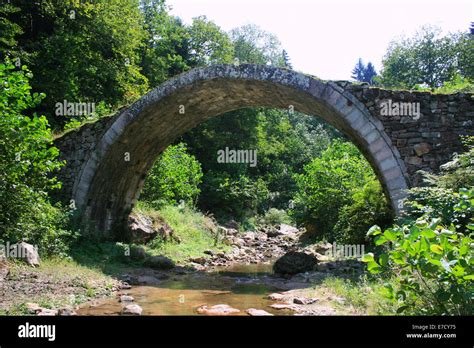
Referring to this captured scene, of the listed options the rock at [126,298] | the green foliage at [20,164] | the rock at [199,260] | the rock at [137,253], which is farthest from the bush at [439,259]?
the rock at [199,260]

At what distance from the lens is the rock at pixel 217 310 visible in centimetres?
560

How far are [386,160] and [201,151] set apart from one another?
16553 mm

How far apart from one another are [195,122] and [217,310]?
7.15 metres

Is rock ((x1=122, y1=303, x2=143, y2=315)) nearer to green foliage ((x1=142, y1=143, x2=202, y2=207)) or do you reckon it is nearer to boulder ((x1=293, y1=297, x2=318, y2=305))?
boulder ((x1=293, y1=297, x2=318, y2=305))

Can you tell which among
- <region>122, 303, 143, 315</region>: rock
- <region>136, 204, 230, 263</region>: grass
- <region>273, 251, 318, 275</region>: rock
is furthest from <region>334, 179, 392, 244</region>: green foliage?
<region>122, 303, 143, 315</region>: rock

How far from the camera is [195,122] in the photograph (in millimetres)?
12086

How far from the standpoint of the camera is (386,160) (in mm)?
7941

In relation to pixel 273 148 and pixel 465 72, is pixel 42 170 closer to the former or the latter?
pixel 273 148


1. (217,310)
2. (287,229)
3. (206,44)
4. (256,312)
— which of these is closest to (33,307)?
(217,310)

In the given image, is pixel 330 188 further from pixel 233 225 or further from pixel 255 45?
pixel 255 45

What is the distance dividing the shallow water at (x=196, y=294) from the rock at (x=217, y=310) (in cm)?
9

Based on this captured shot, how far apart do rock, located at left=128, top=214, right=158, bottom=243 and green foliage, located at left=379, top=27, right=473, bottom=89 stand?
2525 centimetres

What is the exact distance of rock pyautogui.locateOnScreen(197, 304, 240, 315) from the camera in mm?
5602
